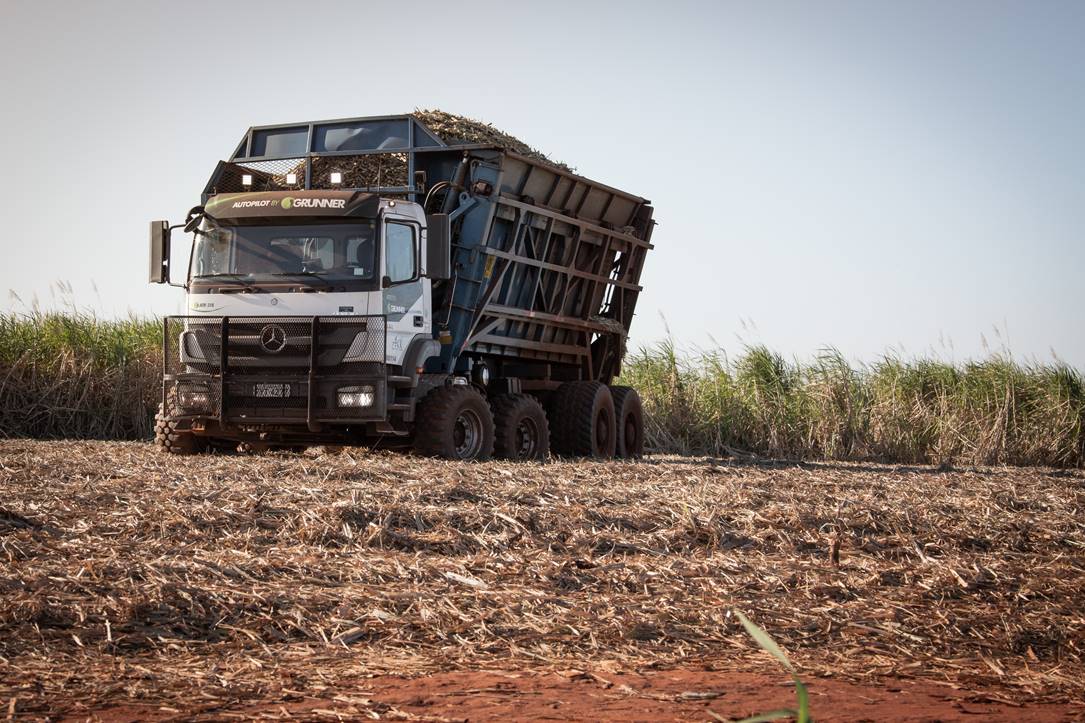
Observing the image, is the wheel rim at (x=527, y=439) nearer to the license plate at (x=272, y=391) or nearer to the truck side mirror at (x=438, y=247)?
the truck side mirror at (x=438, y=247)

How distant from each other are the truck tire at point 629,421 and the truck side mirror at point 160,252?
23.8ft

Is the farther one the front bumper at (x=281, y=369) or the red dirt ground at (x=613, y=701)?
the front bumper at (x=281, y=369)

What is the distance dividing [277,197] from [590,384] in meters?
5.92

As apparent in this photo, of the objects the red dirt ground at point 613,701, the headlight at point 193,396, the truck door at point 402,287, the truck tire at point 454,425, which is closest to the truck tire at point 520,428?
the truck tire at point 454,425

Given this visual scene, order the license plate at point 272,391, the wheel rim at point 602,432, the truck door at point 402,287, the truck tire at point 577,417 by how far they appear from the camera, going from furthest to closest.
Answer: the wheel rim at point 602,432 < the truck tire at point 577,417 < the license plate at point 272,391 < the truck door at point 402,287

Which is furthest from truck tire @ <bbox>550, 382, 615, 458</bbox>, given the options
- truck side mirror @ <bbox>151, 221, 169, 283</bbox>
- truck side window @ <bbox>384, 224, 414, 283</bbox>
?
truck side mirror @ <bbox>151, 221, 169, 283</bbox>

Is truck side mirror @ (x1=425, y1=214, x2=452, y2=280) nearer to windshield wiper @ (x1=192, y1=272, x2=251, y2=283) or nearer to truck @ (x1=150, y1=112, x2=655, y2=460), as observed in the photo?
truck @ (x1=150, y1=112, x2=655, y2=460)

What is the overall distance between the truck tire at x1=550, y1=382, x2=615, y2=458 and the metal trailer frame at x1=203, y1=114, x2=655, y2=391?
1.10ft

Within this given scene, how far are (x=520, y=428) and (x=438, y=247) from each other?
3298 millimetres

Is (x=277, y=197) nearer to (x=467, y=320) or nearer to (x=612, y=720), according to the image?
(x=467, y=320)

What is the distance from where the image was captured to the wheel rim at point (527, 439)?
16359 mm

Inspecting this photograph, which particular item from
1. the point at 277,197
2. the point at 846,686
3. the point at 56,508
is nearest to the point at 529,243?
the point at 277,197

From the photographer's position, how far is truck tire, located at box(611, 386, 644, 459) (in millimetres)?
18812

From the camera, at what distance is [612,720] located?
177 inches
